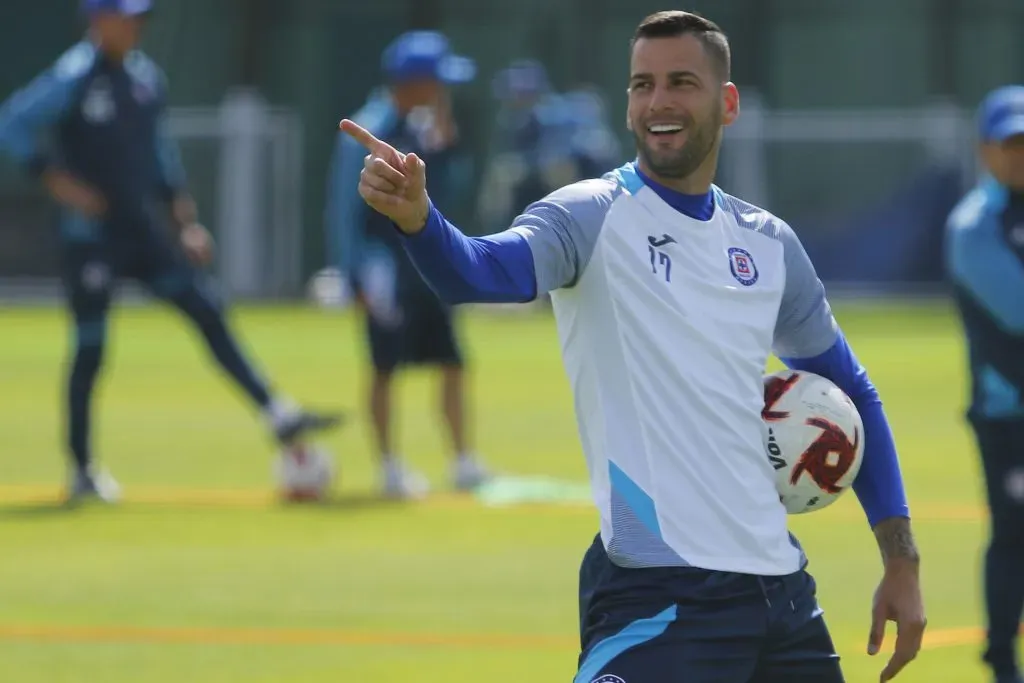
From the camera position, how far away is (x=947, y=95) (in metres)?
34.8

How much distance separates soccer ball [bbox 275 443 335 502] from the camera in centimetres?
1243

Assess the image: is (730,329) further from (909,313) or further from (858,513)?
(909,313)

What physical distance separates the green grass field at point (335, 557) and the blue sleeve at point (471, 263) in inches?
129

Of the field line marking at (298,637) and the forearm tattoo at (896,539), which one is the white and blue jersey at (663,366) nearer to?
the forearm tattoo at (896,539)

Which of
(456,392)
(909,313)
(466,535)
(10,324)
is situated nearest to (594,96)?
(909,313)

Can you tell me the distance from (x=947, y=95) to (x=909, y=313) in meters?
5.27

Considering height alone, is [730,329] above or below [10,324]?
above

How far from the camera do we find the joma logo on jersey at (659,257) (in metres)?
5.28

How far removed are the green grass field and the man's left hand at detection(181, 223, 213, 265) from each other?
1.44 metres

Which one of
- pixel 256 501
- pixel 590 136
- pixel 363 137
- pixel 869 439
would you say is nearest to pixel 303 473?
pixel 256 501

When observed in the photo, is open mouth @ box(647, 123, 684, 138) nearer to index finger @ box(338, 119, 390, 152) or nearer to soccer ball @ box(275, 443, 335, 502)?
index finger @ box(338, 119, 390, 152)

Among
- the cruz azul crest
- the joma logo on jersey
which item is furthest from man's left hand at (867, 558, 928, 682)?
the joma logo on jersey

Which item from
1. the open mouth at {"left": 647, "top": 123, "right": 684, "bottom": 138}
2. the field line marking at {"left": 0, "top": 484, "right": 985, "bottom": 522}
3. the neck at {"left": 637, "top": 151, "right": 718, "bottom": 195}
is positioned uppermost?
the open mouth at {"left": 647, "top": 123, "right": 684, "bottom": 138}

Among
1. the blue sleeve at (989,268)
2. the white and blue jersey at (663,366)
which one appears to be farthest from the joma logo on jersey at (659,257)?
the blue sleeve at (989,268)
